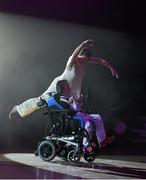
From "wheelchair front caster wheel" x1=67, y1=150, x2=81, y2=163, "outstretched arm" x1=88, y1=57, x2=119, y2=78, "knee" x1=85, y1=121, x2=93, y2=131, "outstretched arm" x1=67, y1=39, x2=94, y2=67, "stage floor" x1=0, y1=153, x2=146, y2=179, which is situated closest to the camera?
"stage floor" x1=0, y1=153, x2=146, y2=179

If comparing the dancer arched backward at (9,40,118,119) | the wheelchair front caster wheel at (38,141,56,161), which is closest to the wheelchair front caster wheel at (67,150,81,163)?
the wheelchair front caster wheel at (38,141,56,161)

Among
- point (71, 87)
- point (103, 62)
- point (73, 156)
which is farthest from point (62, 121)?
point (103, 62)

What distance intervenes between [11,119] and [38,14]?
1887mm

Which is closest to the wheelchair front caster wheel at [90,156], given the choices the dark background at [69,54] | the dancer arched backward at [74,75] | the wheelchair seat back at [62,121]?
the wheelchair seat back at [62,121]

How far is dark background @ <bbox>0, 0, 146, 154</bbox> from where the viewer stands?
7.02m

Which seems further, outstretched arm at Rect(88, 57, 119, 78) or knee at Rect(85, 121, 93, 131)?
outstretched arm at Rect(88, 57, 119, 78)

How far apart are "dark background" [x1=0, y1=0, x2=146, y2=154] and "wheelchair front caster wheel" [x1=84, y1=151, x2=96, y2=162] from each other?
857 mm

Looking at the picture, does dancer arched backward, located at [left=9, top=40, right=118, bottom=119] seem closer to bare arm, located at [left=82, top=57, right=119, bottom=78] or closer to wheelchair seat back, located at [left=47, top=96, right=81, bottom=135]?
bare arm, located at [left=82, top=57, right=119, bottom=78]

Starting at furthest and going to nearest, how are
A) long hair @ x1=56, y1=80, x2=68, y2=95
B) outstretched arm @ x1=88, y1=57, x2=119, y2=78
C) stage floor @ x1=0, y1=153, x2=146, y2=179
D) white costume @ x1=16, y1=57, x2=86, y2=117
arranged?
outstretched arm @ x1=88, y1=57, x2=119, y2=78 < white costume @ x1=16, y1=57, x2=86, y2=117 < long hair @ x1=56, y1=80, x2=68, y2=95 < stage floor @ x1=0, y1=153, x2=146, y2=179

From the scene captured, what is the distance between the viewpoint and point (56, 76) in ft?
23.2

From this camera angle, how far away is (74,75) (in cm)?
704

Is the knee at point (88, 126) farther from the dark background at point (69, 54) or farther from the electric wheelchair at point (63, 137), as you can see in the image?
the dark background at point (69, 54)

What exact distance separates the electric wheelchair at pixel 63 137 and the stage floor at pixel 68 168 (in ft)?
0.39

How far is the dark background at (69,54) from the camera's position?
7.02m
